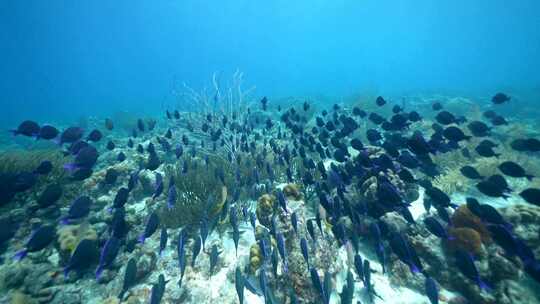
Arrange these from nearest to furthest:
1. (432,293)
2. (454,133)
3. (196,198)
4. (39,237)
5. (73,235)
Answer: (432,293) < (39,237) < (73,235) < (454,133) < (196,198)

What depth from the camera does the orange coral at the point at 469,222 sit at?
5.08 meters

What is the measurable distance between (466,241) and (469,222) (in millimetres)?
707

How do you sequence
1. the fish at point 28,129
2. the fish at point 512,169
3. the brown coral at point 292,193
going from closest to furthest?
the fish at point 512,169
the brown coral at point 292,193
the fish at point 28,129

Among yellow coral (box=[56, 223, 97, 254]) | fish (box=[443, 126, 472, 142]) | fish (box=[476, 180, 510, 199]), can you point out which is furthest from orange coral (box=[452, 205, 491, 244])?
yellow coral (box=[56, 223, 97, 254])

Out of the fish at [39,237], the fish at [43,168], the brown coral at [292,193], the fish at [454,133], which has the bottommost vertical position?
the fish at [39,237]

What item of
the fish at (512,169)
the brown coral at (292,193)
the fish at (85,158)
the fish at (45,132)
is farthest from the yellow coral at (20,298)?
Answer: the fish at (512,169)

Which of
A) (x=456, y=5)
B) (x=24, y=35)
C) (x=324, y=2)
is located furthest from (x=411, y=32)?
(x=24, y=35)

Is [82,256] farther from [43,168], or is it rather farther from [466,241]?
[466,241]

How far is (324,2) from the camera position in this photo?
150 metres

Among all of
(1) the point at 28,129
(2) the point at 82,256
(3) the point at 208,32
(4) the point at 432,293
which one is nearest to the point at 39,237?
(2) the point at 82,256

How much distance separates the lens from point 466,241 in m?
4.78

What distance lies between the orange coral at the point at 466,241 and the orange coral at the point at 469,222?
0.97 feet

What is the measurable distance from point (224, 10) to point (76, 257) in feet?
578

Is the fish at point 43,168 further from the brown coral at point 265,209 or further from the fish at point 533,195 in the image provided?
the fish at point 533,195
